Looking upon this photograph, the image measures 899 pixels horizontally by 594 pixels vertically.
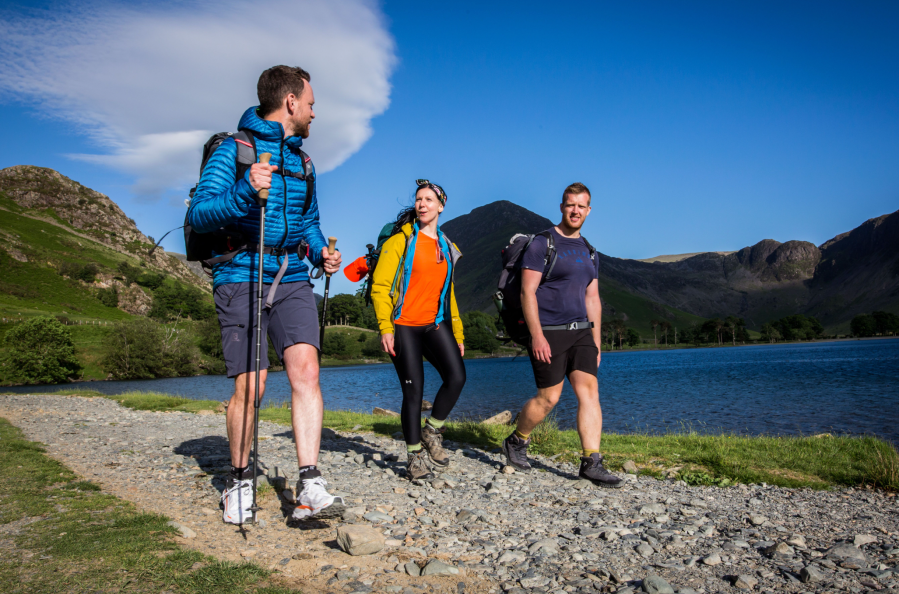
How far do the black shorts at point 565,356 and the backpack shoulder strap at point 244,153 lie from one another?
3594 mm

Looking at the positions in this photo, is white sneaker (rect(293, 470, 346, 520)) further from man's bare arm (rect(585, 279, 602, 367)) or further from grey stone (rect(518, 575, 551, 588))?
man's bare arm (rect(585, 279, 602, 367))

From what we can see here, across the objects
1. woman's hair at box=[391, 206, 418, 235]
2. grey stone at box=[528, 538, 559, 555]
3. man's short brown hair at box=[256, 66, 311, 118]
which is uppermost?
man's short brown hair at box=[256, 66, 311, 118]

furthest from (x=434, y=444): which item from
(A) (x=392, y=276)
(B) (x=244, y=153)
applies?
(B) (x=244, y=153)

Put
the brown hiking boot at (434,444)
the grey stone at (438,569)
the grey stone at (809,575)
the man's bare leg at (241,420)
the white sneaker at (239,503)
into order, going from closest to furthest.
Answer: the grey stone at (809,575) < the grey stone at (438,569) < the white sneaker at (239,503) < the man's bare leg at (241,420) < the brown hiking boot at (434,444)

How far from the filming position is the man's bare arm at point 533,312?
5.84 m

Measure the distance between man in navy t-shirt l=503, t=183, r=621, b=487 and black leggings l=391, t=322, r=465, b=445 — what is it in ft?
3.00

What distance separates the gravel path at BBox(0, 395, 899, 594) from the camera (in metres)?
3.19

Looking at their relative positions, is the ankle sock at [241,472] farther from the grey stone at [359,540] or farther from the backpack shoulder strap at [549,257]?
the backpack shoulder strap at [549,257]

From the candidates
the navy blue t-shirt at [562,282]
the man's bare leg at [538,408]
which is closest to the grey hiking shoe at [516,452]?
the man's bare leg at [538,408]

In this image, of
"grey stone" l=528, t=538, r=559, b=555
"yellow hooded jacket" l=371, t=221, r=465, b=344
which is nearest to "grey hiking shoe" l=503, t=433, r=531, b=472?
"yellow hooded jacket" l=371, t=221, r=465, b=344

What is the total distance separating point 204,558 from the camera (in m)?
3.23

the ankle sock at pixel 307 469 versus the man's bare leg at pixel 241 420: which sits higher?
the man's bare leg at pixel 241 420

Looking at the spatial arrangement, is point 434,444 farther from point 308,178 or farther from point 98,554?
point 98,554

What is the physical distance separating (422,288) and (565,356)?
1796 mm
